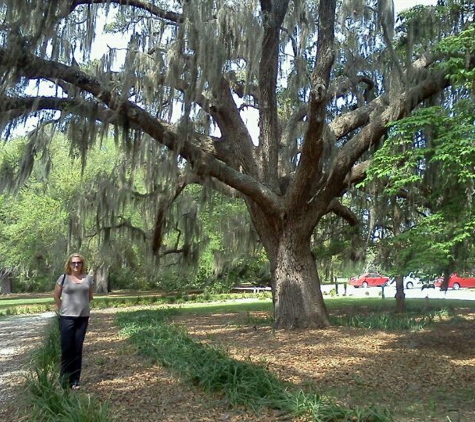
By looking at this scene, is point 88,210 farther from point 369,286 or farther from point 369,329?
point 369,286

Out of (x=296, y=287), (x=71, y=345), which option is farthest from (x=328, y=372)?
(x=296, y=287)

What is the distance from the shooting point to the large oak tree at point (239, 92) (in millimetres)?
8828

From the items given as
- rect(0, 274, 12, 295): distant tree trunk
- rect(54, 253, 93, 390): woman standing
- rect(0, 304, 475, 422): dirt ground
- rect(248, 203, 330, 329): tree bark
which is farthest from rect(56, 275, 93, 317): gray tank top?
rect(0, 274, 12, 295): distant tree trunk

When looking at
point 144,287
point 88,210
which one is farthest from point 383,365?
point 144,287

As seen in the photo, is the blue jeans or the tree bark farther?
the tree bark

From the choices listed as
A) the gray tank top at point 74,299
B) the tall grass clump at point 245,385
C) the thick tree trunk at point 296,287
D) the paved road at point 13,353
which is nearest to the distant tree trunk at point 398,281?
the thick tree trunk at point 296,287

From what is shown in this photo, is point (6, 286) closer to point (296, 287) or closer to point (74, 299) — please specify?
point (296, 287)

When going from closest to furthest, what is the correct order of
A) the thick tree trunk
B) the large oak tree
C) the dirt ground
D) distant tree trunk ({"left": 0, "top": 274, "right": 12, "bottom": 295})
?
the dirt ground → the large oak tree → the thick tree trunk → distant tree trunk ({"left": 0, "top": 274, "right": 12, "bottom": 295})

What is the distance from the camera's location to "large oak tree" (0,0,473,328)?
8828 mm

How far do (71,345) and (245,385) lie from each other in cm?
185

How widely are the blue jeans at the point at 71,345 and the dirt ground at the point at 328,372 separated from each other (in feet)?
0.85

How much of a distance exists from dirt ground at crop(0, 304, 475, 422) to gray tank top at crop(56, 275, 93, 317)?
797mm

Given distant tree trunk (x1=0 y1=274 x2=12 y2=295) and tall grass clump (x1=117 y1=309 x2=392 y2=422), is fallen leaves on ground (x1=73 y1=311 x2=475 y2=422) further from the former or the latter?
distant tree trunk (x1=0 y1=274 x2=12 y2=295)

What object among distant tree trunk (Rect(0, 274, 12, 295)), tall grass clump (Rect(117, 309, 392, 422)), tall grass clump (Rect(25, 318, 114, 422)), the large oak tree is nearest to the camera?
tall grass clump (Rect(25, 318, 114, 422))
